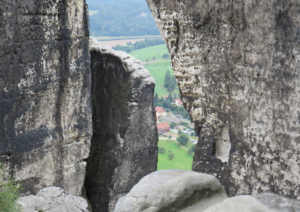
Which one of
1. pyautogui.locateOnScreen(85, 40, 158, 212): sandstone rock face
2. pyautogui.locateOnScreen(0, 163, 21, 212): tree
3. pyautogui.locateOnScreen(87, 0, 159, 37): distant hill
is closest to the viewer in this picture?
pyautogui.locateOnScreen(0, 163, 21, 212): tree

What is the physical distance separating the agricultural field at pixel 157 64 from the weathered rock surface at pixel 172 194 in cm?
1342

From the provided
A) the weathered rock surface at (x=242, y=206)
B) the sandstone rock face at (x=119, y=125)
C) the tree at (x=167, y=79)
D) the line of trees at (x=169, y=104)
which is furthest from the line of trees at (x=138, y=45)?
the weathered rock surface at (x=242, y=206)

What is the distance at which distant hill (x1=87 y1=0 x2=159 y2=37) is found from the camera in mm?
21719

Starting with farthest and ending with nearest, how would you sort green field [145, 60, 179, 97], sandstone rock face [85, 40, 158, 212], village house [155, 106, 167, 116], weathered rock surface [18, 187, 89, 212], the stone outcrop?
green field [145, 60, 179, 97], village house [155, 106, 167, 116], sandstone rock face [85, 40, 158, 212], weathered rock surface [18, 187, 89, 212], the stone outcrop

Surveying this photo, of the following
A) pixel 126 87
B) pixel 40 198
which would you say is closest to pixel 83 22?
pixel 126 87

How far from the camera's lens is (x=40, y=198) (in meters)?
5.54

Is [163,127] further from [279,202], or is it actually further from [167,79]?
[279,202]

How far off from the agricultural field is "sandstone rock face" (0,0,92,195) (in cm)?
1023

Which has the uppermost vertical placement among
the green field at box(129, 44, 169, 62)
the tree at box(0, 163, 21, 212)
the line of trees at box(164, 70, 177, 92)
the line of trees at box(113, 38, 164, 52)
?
the line of trees at box(113, 38, 164, 52)

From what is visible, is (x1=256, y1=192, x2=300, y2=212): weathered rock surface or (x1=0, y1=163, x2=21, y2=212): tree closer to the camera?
(x1=256, y1=192, x2=300, y2=212): weathered rock surface

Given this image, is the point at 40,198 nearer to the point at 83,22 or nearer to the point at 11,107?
the point at 11,107

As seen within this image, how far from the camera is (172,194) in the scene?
2539mm

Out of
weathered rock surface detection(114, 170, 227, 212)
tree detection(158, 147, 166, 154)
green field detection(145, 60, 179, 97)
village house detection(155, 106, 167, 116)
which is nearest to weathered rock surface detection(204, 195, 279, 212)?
weathered rock surface detection(114, 170, 227, 212)

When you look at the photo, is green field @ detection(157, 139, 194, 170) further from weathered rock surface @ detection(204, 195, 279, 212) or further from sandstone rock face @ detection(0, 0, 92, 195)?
weathered rock surface @ detection(204, 195, 279, 212)
